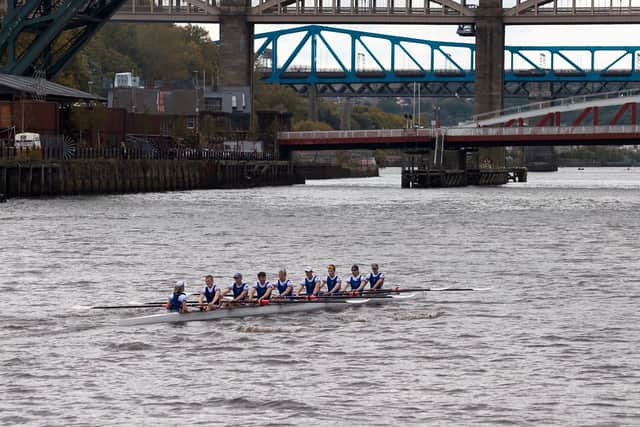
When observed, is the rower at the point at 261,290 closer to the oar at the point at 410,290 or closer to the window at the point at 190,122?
the oar at the point at 410,290

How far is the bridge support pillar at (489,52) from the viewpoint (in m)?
188

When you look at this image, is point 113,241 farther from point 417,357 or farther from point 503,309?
point 417,357

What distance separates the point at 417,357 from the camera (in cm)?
3747

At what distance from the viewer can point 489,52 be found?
7397 inches

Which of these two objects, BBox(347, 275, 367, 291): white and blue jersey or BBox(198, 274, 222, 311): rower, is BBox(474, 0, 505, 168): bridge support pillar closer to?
BBox(347, 275, 367, 291): white and blue jersey

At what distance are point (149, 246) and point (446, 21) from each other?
12276 cm

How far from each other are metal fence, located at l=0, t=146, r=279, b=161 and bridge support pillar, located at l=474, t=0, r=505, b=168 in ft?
106

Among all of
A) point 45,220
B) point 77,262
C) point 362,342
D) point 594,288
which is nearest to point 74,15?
point 45,220

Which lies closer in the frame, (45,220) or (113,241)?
(113,241)

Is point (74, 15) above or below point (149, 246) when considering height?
above

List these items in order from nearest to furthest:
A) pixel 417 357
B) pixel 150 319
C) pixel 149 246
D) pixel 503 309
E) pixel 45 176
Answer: pixel 417 357 → pixel 150 319 → pixel 503 309 → pixel 149 246 → pixel 45 176

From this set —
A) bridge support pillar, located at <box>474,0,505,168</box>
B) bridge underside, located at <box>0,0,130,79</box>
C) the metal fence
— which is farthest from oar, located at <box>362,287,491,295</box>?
bridge support pillar, located at <box>474,0,505,168</box>

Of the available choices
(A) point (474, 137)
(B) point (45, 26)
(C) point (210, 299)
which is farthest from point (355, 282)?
(A) point (474, 137)

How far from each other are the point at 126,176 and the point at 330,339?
9267 centimetres
